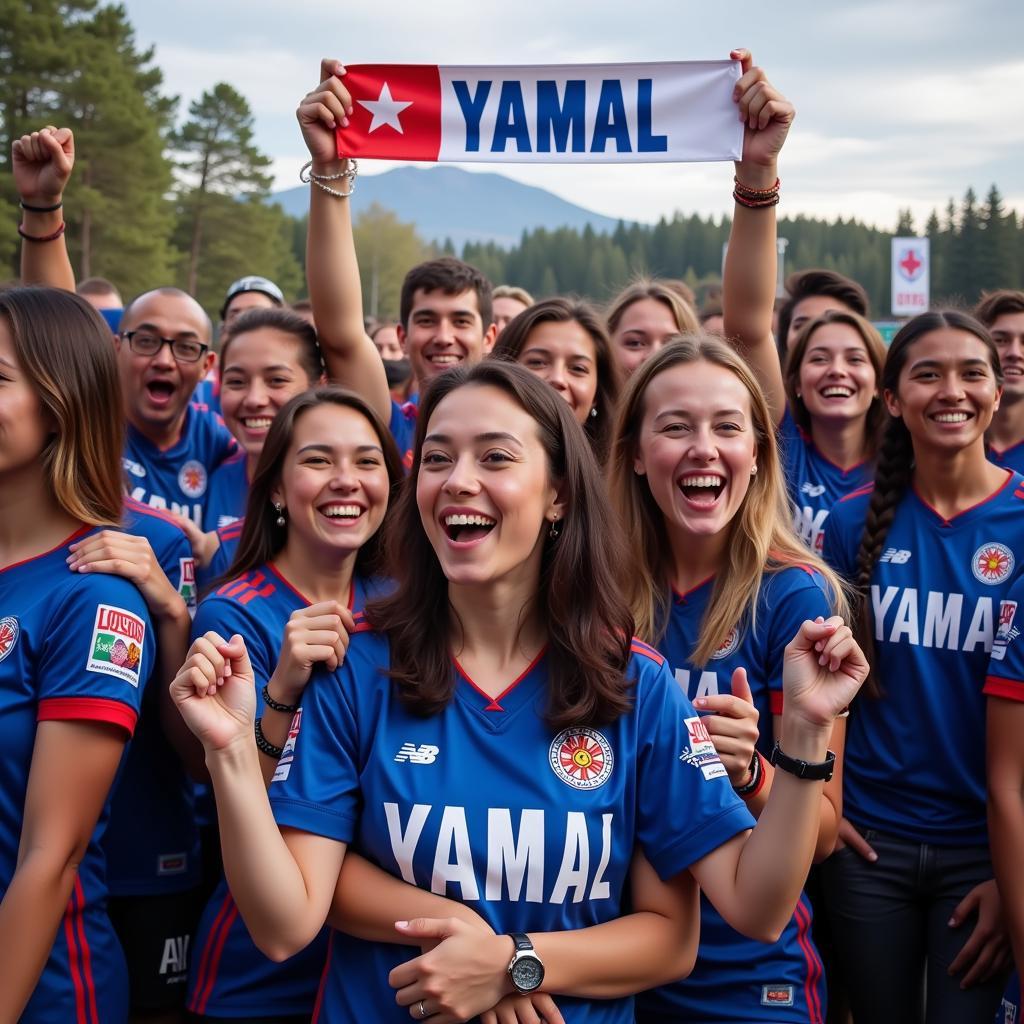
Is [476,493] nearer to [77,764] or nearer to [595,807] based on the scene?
[595,807]

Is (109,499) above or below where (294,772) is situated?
above

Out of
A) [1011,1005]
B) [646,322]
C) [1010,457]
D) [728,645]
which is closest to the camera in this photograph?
[728,645]

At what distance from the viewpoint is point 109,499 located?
3.27m

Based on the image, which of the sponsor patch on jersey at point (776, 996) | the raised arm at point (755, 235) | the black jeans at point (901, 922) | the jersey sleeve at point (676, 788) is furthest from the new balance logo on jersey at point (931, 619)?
the jersey sleeve at point (676, 788)

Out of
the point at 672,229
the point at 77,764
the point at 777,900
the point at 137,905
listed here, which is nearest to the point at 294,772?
the point at 77,764

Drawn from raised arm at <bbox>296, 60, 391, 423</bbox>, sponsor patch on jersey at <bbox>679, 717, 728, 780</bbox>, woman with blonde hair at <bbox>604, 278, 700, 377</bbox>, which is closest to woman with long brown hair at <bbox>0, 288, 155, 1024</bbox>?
raised arm at <bbox>296, 60, 391, 423</bbox>

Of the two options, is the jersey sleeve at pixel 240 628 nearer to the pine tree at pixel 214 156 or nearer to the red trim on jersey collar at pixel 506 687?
A: the red trim on jersey collar at pixel 506 687

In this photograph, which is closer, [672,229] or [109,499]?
[109,499]

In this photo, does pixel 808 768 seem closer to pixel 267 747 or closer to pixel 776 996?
pixel 776 996

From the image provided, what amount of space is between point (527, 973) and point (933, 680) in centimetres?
196

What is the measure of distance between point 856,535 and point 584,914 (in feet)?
6.80

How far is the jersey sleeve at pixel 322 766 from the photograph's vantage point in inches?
101

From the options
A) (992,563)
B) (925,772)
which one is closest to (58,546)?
(925,772)

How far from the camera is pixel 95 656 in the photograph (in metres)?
2.90
